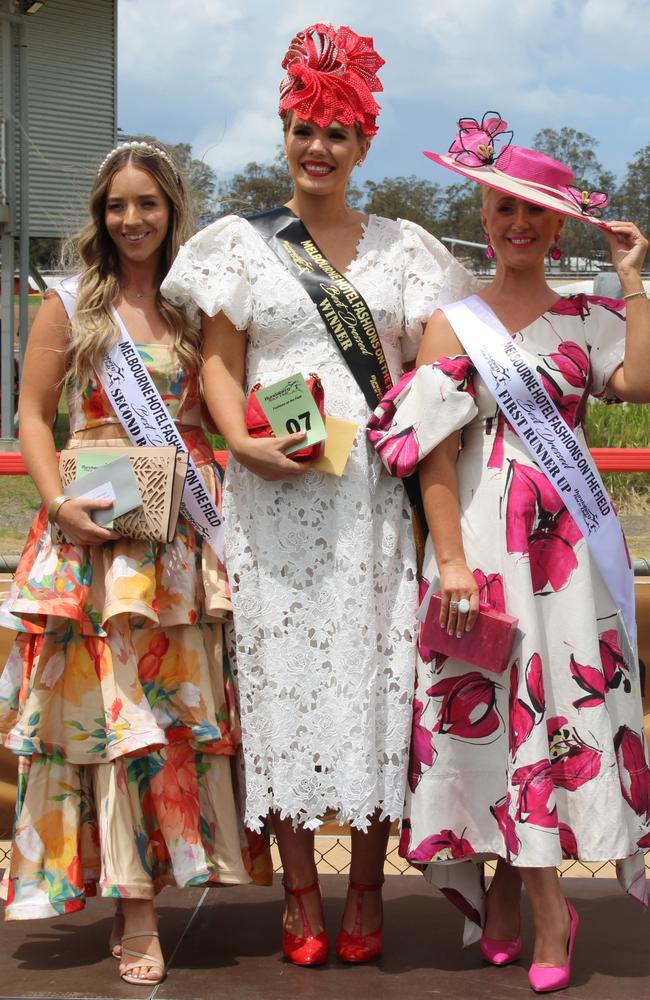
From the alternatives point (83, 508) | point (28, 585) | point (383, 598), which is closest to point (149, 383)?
point (83, 508)

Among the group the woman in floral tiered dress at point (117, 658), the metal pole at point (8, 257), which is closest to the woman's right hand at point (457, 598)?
the woman in floral tiered dress at point (117, 658)

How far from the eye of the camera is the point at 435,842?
9.27 feet

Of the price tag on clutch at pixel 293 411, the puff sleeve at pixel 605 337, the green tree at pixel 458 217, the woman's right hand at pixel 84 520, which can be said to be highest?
the green tree at pixel 458 217

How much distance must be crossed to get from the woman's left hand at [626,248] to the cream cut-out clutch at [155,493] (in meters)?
1.05

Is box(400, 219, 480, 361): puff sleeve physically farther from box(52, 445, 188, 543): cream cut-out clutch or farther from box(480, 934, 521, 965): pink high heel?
box(480, 934, 521, 965): pink high heel

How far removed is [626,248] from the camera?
2820 mm

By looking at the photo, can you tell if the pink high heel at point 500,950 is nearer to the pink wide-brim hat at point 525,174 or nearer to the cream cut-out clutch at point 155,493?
the cream cut-out clutch at point 155,493

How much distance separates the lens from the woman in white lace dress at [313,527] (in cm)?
285

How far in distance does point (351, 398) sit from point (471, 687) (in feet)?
2.28

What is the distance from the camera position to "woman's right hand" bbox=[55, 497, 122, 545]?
9.42 ft

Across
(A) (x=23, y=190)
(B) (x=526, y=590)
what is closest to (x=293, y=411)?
(B) (x=526, y=590)

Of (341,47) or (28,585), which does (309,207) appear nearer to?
(341,47)

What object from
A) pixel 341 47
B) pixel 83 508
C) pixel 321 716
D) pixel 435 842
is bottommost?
pixel 435 842

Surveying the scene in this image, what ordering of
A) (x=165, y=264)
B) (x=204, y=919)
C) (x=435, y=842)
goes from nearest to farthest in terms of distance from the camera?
(x=435, y=842) < (x=165, y=264) < (x=204, y=919)
